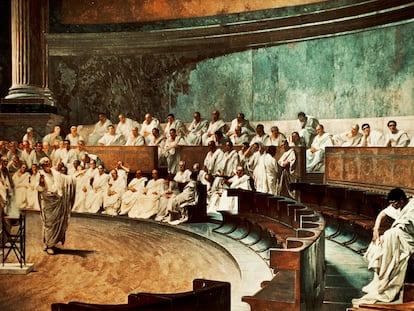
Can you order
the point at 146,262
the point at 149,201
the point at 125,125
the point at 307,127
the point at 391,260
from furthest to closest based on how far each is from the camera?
the point at 125,125 < the point at 307,127 < the point at 149,201 < the point at 146,262 < the point at 391,260

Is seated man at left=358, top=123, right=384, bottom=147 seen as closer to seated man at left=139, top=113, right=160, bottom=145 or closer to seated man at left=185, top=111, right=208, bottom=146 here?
seated man at left=185, top=111, right=208, bottom=146

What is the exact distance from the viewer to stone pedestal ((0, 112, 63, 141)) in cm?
1786

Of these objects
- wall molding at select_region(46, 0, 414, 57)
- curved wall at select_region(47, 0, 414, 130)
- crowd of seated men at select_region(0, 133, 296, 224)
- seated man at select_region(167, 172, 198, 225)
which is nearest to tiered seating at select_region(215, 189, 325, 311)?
seated man at select_region(167, 172, 198, 225)

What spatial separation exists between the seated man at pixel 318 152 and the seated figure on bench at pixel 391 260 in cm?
824

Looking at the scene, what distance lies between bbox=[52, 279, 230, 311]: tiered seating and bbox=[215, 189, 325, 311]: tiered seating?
1.53ft

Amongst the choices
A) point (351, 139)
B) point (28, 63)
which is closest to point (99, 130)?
point (28, 63)

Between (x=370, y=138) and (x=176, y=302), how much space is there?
11062mm

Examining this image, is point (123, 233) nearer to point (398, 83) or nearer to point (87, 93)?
point (398, 83)

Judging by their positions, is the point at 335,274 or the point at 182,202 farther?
the point at 182,202

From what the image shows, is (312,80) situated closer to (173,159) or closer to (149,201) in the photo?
(173,159)

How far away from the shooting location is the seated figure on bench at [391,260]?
5.61 m

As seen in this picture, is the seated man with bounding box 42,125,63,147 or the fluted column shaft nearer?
the seated man with bounding box 42,125,63,147

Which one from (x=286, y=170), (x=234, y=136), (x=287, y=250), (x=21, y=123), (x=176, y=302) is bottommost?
(x=176, y=302)

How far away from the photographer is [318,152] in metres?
14.2
